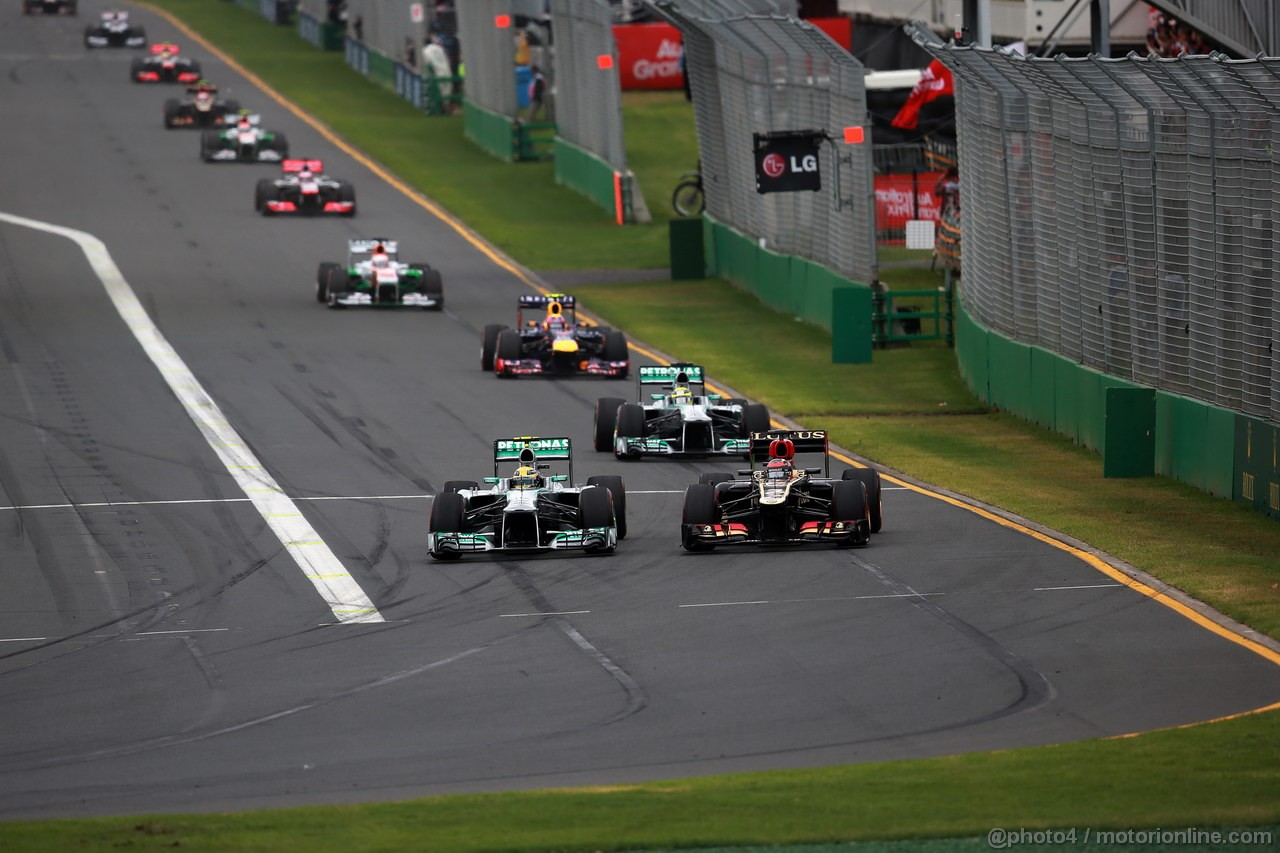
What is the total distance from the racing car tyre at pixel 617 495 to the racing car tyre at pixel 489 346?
40.6ft

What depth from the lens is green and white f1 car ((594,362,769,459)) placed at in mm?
25969

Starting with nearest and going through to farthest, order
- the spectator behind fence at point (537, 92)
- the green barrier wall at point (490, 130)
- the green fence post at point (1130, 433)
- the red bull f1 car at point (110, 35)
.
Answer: the green fence post at point (1130, 433), the green barrier wall at point (490, 130), the spectator behind fence at point (537, 92), the red bull f1 car at point (110, 35)

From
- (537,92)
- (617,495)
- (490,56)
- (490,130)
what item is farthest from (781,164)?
(537,92)

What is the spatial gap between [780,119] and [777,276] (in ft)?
9.83

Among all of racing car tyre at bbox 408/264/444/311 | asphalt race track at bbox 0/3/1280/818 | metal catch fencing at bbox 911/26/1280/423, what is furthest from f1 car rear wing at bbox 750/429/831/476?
racing car tyre at bbox 408/264/444/311

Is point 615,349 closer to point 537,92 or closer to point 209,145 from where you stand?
point 209,145

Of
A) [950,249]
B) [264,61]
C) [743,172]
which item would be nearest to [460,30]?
[264,61]

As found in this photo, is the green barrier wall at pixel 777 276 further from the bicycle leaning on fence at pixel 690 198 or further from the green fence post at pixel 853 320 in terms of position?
the bicycle leaning on fence at pixel 690 198

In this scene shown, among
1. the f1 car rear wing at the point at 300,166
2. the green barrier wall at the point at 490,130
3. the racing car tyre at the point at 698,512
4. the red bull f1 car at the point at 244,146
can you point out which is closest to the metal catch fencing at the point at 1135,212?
the racing car tyre at the point at 698,512

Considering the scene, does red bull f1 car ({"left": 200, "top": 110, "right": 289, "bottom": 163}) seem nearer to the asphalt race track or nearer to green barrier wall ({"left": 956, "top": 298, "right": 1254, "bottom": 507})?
the asphalt race track

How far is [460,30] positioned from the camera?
6931 cm

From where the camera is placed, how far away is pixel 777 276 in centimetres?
4175

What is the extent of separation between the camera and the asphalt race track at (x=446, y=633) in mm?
13773

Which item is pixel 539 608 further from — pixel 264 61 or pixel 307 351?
pixel 264 61
